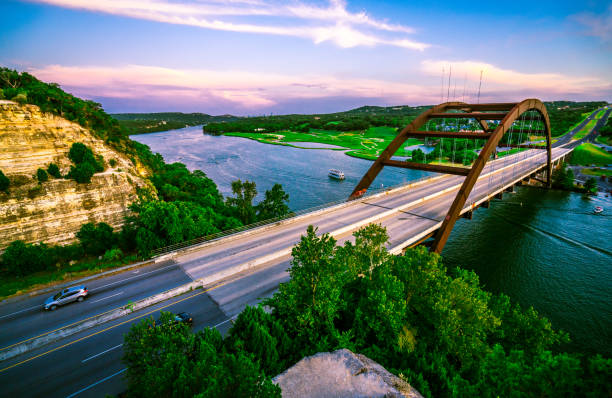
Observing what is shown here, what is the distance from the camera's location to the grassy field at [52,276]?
21703 millimetres

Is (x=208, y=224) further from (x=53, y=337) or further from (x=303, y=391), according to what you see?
(x=303, y=391)

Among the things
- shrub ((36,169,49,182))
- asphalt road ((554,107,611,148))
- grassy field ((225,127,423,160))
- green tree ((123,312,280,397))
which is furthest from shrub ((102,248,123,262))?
asphalt road ((554,107,611,148))

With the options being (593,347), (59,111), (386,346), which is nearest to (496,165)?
(593,347)

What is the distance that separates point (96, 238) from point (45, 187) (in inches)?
290

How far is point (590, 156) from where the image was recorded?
297 feet

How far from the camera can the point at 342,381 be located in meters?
11.2

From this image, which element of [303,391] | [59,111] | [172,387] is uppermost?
[59,111]

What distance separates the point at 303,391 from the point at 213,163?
95.5m

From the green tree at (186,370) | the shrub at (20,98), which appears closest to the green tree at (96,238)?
the shrub at (20,98)

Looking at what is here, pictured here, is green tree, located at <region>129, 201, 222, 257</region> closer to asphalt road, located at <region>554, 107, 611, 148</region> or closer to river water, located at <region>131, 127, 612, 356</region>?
river water, located at <region>131, 127, 612, 356</region>

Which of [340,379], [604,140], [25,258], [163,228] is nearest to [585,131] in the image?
[604,140]

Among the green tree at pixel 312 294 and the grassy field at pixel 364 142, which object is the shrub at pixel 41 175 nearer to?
the green tree at pixel 312 294

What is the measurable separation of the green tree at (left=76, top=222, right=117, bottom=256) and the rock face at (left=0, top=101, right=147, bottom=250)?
84.6 inches

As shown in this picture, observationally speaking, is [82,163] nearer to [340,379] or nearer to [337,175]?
[340,379]
